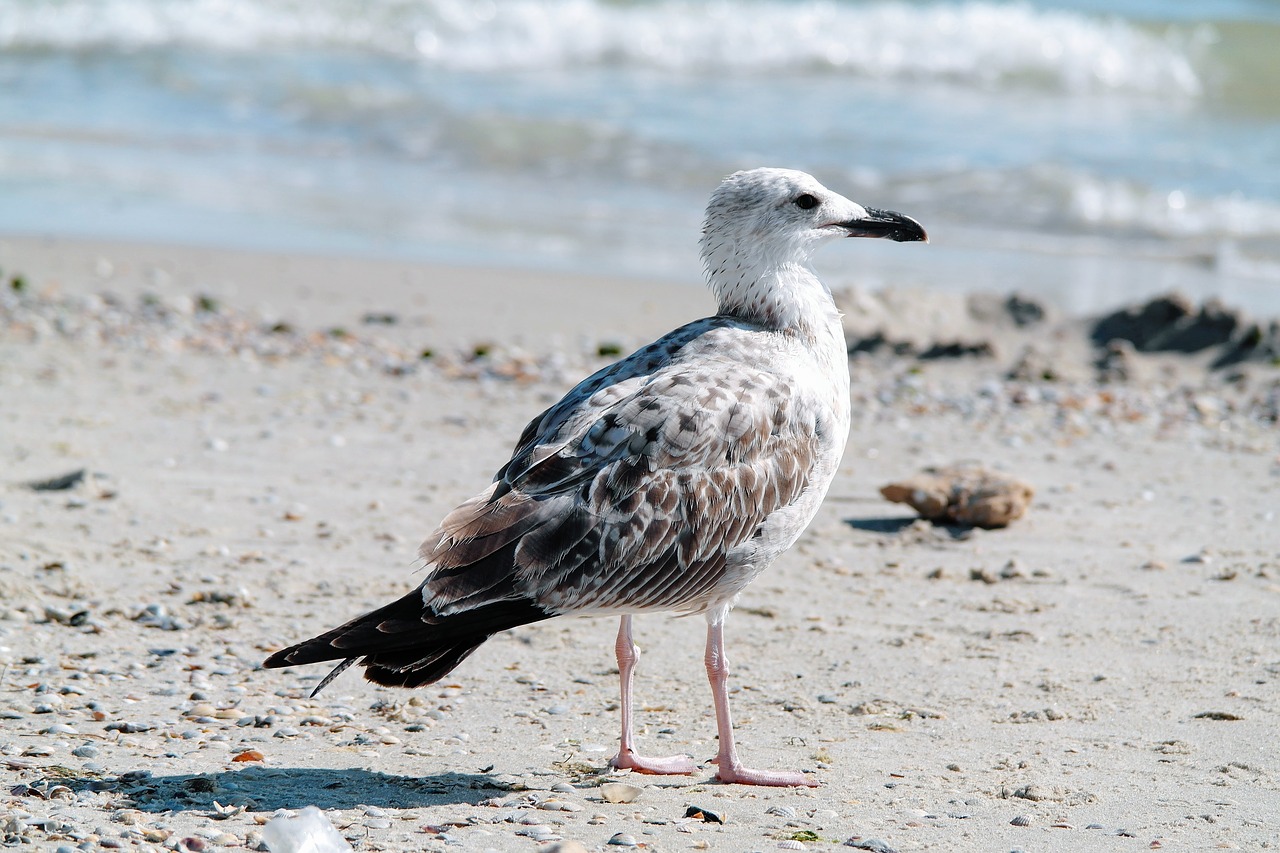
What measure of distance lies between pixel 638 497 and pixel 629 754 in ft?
2.45

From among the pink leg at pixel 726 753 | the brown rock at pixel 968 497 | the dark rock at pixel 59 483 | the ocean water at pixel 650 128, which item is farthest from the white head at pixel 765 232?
the ocean water at pixel 650 128

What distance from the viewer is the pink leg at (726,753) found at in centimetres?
414

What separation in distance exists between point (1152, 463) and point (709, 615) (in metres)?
3.87

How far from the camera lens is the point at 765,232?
4809 mm

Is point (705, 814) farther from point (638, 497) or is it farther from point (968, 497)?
point (968, 497)

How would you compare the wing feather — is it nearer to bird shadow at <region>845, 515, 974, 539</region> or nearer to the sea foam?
bird shadow at <region>845, 515, 974, 539</region>

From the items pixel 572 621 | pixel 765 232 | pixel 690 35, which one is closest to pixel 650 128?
pixel 690 35

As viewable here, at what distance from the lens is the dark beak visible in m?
4.98

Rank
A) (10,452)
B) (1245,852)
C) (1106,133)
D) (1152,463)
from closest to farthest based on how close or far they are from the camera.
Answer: (1245,852) < (10,452) < (1152,463) < (1106,133)

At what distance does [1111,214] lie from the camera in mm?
13891

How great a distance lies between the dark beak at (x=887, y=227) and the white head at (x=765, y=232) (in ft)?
0.28

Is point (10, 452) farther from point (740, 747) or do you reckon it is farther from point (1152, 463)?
point (1152, 463)

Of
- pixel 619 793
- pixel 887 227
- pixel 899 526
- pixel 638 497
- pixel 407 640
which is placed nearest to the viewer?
pixel 407 640

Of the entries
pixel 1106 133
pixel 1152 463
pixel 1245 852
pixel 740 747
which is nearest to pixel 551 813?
pixel 740 747
